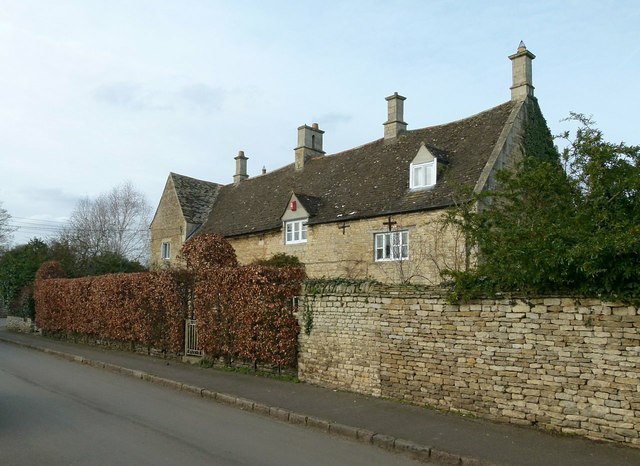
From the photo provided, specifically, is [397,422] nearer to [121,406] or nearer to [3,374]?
[121,406]

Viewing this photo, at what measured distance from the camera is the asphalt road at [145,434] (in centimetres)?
697

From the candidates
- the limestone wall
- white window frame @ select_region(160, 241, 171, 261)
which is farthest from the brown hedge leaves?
white window frame @ select_region(160, 241, 171, 261)

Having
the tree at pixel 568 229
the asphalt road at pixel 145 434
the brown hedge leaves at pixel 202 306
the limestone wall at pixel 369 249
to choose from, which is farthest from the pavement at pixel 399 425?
the limestone wall at pixel 369 249

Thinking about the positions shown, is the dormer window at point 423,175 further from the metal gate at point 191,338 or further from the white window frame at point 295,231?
the metal gate at point 191,338

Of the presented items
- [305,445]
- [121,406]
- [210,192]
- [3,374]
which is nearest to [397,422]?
[305,445]

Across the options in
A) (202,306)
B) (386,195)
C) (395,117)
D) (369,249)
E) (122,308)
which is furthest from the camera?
(395,117)

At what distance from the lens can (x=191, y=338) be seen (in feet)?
53.4

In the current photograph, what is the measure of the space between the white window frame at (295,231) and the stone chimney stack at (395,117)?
5.98 m

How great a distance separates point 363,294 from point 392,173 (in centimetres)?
1298

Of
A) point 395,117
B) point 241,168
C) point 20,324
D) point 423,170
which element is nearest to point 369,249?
point 423,170

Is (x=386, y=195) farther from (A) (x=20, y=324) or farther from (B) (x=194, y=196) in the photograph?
(A) (x=20, y=324)

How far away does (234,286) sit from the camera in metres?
14.4

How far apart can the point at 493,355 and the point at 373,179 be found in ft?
51.5

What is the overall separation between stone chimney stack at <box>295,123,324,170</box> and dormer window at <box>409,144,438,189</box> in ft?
32.4
